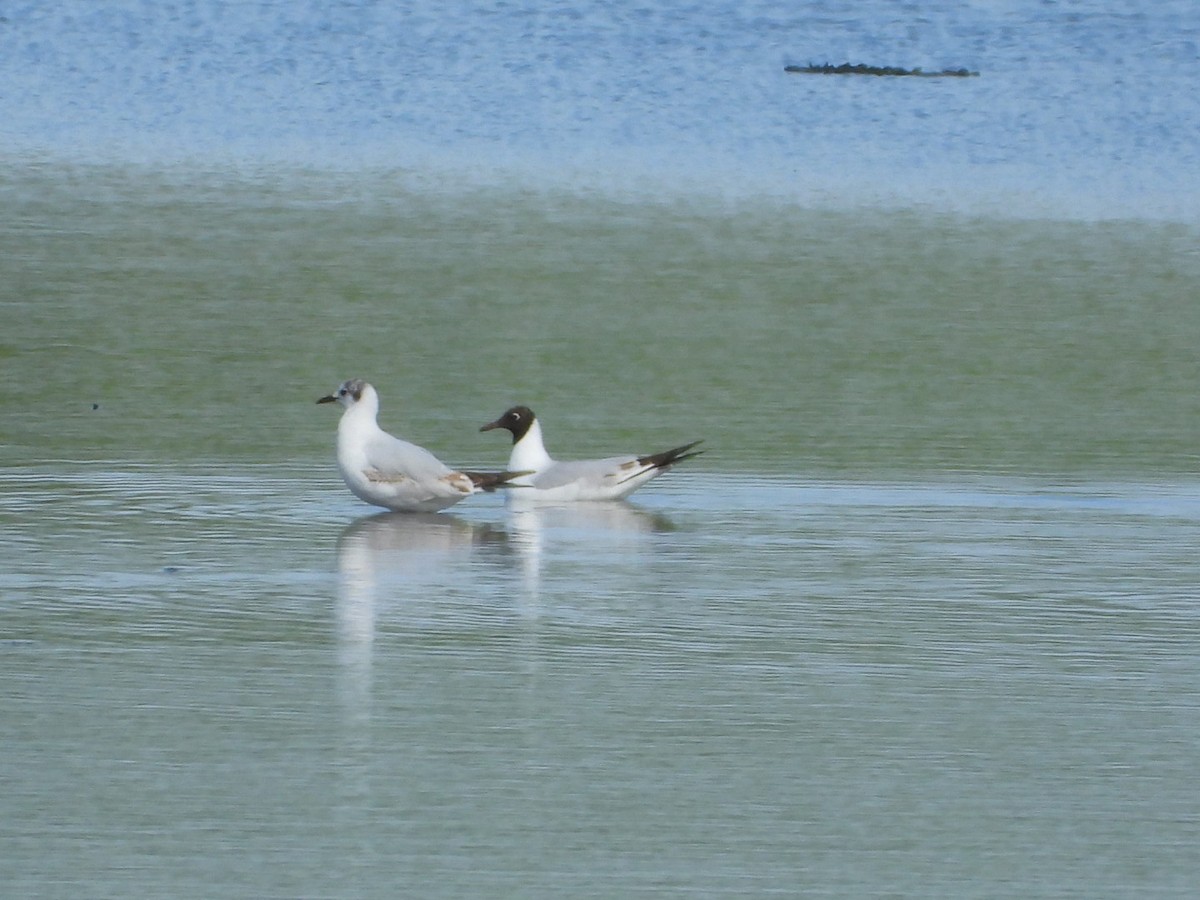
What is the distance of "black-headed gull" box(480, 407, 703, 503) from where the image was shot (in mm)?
10586

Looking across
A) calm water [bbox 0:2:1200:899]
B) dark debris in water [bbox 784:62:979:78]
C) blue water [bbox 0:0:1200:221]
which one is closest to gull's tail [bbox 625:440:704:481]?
calm water [bbox 0:2:1200:899]

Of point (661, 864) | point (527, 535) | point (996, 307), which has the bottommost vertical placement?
point (661, 864)

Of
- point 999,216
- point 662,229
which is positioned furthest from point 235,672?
point 999,216

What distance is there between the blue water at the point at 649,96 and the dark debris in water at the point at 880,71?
36cm

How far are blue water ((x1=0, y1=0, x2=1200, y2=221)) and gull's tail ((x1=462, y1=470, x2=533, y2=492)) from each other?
13380 mm

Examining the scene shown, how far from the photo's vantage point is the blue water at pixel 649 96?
87.8ft

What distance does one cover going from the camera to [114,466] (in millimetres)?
11008

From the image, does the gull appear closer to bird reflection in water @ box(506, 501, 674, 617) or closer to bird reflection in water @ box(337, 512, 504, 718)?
bird reflection in water @ box(337, 512, 504, 718)

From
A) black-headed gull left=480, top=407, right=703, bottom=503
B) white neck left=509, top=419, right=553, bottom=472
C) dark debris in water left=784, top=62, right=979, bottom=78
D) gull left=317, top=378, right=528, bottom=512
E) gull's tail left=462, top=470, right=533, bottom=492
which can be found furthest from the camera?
dark debris in water left=784, top=62, right=979, bottom=78

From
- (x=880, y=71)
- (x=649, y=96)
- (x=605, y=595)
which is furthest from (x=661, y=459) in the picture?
(x=880, y=71)

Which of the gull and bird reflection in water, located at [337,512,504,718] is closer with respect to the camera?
bird reflection in water, located at [337,512,504,718]

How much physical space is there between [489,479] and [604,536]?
2.71 ft

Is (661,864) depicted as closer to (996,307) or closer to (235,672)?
(235,672)

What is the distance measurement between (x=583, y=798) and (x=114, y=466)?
5.64m
